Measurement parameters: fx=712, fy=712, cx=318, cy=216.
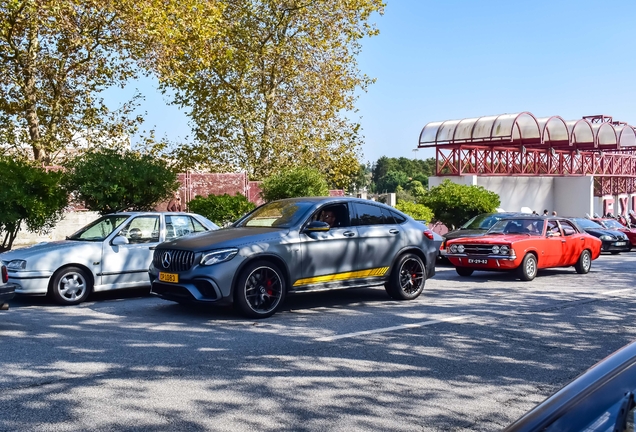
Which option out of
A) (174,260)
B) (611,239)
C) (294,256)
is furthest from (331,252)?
(611,239)

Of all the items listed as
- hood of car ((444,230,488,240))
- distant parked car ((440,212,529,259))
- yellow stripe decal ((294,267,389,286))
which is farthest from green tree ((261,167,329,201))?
yellow stripe decal ((294,267,389,286))

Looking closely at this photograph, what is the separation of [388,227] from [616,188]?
152ft

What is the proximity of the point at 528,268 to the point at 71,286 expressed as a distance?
365 inches

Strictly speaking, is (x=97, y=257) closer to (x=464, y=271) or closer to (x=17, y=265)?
(x=17, y=265)

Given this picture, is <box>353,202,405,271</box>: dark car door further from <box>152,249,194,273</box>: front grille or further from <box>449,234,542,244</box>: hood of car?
<box>449,234,542,244</box>: hood of car

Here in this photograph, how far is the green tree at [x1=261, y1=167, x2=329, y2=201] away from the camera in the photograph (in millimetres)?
22688

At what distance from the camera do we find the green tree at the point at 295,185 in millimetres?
22688

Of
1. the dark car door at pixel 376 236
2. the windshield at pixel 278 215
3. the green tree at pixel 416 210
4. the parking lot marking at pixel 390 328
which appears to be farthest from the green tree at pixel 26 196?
the green tree at pixel 416 210

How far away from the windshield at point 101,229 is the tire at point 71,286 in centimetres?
84

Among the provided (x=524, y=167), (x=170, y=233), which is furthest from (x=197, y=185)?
(x=524, y=167)

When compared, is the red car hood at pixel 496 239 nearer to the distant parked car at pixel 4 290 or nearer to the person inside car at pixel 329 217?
the person inside car at pixel 329 217

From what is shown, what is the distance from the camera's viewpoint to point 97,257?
459 inches

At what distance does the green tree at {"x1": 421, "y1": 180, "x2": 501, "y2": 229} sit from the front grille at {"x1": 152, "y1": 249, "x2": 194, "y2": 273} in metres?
16.0

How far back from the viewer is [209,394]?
231 inches
